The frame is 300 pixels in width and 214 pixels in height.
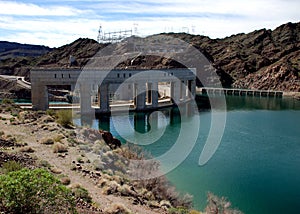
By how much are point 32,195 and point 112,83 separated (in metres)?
33.6

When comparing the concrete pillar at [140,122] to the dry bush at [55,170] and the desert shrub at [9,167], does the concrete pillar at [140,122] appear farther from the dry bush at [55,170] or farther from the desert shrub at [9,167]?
the desert shrub at [9,167]

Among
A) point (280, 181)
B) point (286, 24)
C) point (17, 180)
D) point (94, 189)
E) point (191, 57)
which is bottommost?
point (280, 181)

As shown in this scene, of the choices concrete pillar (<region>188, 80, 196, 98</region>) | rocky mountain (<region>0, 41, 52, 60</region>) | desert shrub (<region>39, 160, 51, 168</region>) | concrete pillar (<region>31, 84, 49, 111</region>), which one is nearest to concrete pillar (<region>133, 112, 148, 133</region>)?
concrete pillar (<region>31, 84, 49, 111</region>)

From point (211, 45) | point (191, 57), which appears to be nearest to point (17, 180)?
point (191, 57)

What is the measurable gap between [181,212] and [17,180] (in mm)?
5986

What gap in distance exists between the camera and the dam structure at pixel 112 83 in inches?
1437

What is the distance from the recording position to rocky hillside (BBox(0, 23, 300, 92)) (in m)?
80.8

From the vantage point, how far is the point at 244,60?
102250mm

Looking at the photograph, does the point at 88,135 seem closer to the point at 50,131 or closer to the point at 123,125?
the point at 50,131

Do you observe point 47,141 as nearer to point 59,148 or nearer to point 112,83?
point 59,148

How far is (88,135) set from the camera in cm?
2039

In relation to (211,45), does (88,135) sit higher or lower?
lower

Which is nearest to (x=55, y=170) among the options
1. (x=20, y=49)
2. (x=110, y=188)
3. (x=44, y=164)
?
(x=44, y=164)

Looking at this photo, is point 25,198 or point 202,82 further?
point 202,82
